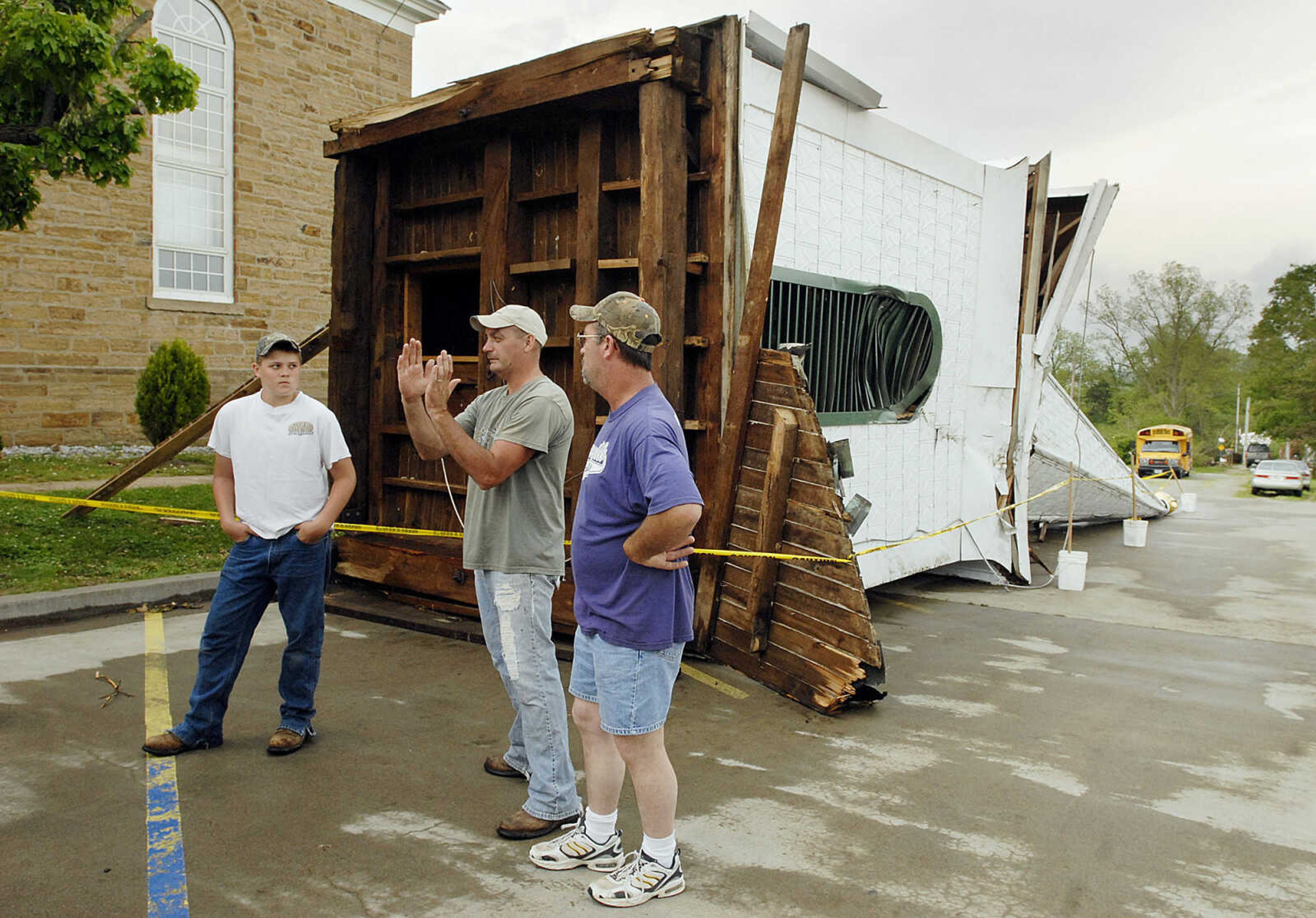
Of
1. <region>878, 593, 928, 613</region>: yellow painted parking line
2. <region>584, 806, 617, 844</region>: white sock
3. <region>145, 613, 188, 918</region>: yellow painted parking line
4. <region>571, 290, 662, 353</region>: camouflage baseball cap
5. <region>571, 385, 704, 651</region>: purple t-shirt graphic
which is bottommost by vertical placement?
<region>878, 593, 928, 613</region>: yellow painted parking line

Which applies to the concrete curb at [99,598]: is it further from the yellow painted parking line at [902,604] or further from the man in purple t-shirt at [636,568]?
the yellow painted parking line at [902,604]

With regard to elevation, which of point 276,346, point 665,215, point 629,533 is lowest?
point 629,533

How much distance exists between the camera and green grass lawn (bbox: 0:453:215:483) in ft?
40.9

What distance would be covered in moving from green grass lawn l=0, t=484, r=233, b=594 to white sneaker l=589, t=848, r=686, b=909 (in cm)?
600

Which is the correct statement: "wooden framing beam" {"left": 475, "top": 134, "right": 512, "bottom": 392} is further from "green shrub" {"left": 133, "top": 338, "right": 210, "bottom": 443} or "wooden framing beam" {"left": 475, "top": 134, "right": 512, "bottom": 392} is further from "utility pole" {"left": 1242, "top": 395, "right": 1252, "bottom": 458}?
"utility pole" {"left": 1242, "top": 395, "right": 1252, "bottom": 458}

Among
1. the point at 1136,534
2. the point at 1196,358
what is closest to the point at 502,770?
the point at 1136,534

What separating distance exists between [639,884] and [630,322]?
74.2 inches

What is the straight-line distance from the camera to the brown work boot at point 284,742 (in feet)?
15.1

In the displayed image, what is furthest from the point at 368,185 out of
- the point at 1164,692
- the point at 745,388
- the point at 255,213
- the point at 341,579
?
the point at 255,213

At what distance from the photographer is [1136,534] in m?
14.0

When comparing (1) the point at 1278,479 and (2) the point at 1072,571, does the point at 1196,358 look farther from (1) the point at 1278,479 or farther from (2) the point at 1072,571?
(2) the point at 1072,571

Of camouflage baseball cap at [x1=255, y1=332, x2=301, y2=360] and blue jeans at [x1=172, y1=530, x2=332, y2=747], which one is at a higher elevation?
camouflage baseball cap at [x1=255, y1=332, x2=301, y2=360]

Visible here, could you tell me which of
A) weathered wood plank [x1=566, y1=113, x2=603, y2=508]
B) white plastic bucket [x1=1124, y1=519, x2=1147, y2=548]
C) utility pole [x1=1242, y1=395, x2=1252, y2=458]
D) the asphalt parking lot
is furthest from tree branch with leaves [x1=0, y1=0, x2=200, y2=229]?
utility pole [x1=1242, y1=395, x2=1252, y2=458]

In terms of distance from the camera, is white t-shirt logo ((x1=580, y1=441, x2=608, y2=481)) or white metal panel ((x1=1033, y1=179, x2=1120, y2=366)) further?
white metal panel ((x1=1033, y1=179, x2=1120, y2=366))
